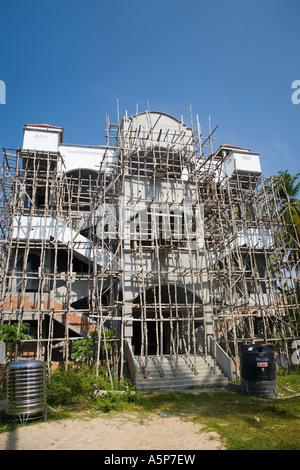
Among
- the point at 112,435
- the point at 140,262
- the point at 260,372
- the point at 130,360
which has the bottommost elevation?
the point at 112,435

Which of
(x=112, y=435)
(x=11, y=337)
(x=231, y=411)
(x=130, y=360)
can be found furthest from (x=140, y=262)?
(x=112, y=435)

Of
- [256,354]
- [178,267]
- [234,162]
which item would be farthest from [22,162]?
[256,354]

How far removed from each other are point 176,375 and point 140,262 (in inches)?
189

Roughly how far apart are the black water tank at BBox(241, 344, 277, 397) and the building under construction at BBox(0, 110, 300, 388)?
8.93 ft

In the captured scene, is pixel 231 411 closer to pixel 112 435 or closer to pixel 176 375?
pixel 112 435

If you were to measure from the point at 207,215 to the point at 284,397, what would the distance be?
37.3ft

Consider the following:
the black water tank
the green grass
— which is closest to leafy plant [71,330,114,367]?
the green grass

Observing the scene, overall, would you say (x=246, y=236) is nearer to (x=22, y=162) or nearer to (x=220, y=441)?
(x=22, y=162)

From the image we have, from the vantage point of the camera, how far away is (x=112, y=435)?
688 cm

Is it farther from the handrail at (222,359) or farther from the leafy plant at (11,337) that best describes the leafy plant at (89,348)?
the handrail at (222,359)

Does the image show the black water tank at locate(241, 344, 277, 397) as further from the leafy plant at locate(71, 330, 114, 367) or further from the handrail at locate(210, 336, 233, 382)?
the leafy plant at locate(71, 330, 114, 367)

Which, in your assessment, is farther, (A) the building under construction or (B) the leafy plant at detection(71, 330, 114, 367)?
(A) the building under construction

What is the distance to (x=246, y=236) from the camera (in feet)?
67.9

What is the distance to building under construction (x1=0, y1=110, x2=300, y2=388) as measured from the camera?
14461 millimetres
